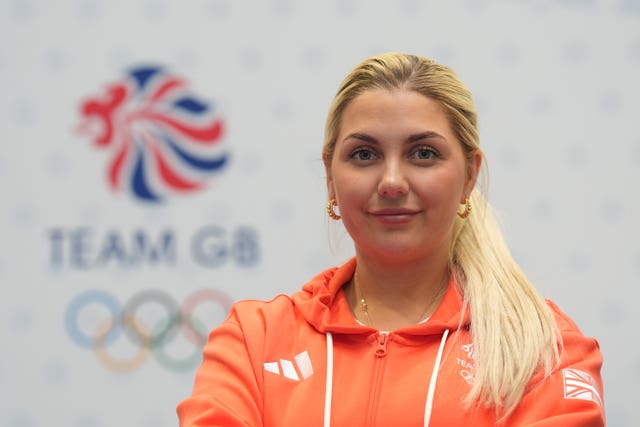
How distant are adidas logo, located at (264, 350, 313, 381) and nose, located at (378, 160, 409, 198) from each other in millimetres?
291

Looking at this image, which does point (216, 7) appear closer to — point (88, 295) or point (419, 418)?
point (88, 295)

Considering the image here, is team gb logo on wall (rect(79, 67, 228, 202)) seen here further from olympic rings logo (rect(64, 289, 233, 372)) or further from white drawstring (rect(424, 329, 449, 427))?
white drawstring (rect(424, 329, 449, 427))

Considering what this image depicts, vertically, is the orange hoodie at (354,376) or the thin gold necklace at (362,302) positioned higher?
the thin gold necklace at (362,302)

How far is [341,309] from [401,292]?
105mm

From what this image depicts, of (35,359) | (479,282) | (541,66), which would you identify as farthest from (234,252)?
(479,282)

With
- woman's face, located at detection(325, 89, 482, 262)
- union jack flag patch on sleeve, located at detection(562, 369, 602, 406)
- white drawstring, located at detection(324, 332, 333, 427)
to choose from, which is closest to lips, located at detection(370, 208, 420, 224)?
woman's face, located at detection(325, 89, 482, 262)

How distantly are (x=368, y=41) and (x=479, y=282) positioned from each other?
1318 millimetres

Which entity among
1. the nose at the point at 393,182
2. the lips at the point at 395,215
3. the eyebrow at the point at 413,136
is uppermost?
the eyebrow at the point at 413,136

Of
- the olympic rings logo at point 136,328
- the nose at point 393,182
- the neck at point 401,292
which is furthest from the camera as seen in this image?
the olympic rings logo at point 136,328

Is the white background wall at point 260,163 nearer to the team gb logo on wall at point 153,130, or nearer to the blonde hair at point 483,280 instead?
the team gb logo on wall at point 153,130

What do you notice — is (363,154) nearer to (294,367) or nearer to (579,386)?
(294,367)

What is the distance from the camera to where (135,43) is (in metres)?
2.59


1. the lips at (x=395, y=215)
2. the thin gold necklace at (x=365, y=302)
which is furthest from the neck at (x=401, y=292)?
the lips at (x=395, y=215)

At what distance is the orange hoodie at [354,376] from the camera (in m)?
1.26
